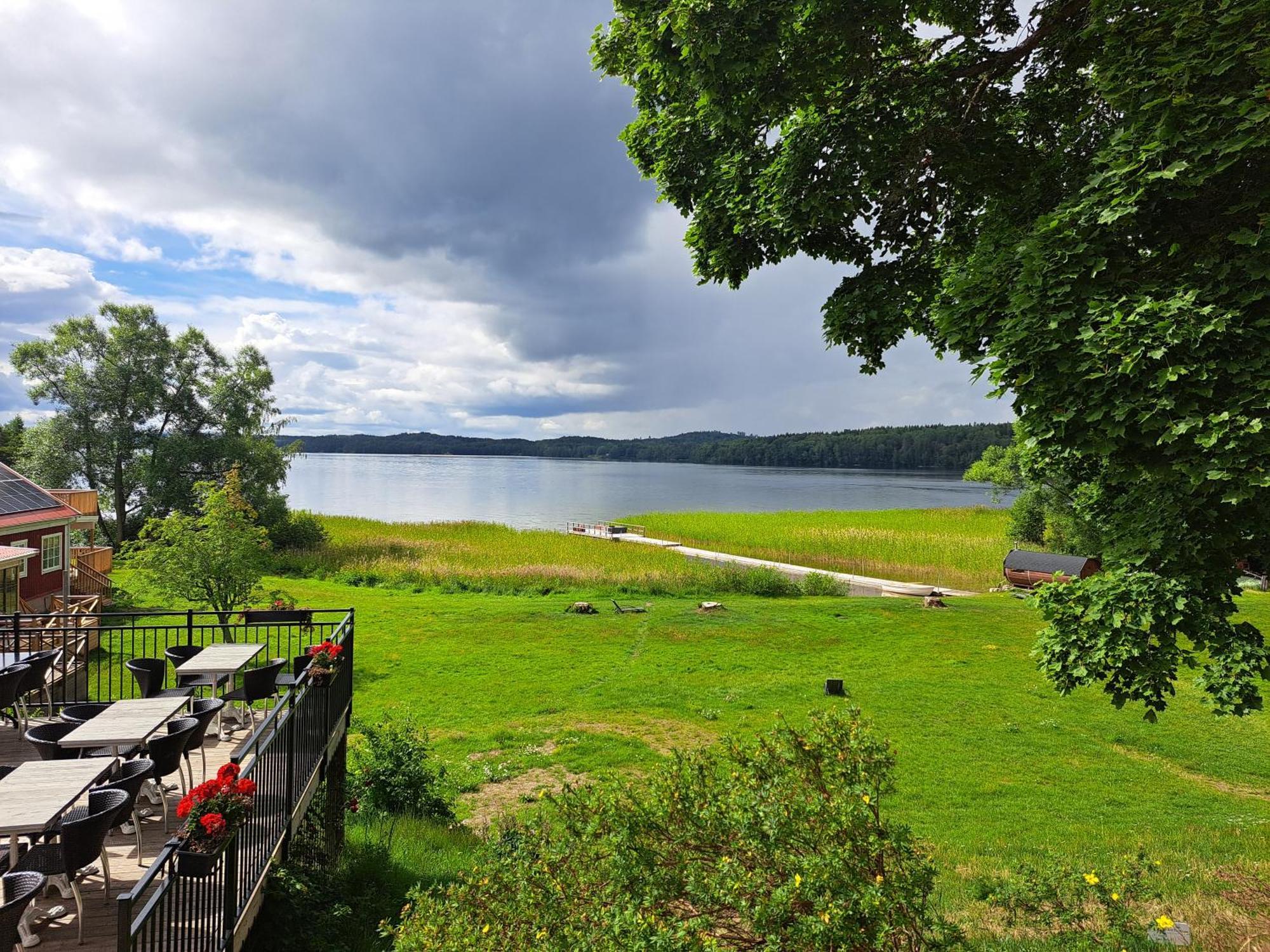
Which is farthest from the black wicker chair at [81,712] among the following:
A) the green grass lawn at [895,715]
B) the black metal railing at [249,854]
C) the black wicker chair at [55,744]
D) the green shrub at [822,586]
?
the green shrub at [822,586]

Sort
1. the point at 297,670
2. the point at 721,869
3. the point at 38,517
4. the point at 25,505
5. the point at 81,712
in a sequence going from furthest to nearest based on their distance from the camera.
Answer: the point at 25,505 → the point at 38,517 → the point at 297,670 → the point at 81,712 → the point at 721,869

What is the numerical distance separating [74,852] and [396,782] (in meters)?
4.75

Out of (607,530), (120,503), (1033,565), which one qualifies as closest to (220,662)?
(1033,565)

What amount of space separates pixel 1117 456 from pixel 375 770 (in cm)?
912

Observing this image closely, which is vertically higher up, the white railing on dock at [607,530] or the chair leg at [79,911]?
the chair leg at [79,911]

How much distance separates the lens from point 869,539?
40125mm

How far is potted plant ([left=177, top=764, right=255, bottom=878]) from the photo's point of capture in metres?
3.67

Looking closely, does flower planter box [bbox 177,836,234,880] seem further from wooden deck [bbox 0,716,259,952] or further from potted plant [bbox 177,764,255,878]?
wooden deck [bbox 0,716,259,952]

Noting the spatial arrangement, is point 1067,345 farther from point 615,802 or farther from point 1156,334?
point 615,802

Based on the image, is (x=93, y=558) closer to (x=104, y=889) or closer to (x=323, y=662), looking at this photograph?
(x=323, y=662)

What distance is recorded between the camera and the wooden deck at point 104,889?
4336 millimetres

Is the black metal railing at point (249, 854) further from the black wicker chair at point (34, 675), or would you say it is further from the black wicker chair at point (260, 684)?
the black wicker chair at point (34, 675)

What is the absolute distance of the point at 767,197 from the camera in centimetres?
665

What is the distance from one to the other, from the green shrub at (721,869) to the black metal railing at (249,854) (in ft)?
3.86
